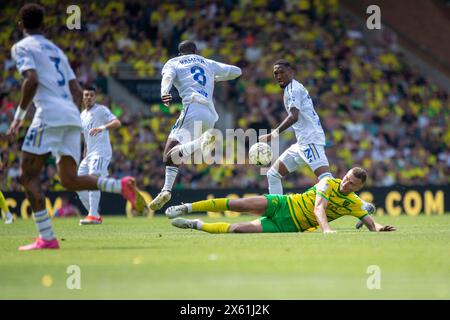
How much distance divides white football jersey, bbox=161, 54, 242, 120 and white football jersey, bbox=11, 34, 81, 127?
17.0 feet

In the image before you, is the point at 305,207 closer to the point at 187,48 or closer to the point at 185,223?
the point at 185,223

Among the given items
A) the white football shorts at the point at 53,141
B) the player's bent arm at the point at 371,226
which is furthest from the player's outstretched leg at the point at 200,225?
the white football shorts at the point at 53,141

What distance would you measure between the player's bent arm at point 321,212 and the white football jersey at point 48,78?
3.73 m

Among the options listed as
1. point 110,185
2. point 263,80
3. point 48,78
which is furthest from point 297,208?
point 263,80

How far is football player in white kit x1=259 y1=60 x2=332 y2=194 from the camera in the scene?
52.4ft

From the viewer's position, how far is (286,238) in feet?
42.2

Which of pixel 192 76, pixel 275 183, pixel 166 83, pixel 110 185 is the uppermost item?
pixel 192 76

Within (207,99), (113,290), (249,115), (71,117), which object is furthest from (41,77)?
(249,115)

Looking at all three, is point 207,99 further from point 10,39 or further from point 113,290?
point 10,39

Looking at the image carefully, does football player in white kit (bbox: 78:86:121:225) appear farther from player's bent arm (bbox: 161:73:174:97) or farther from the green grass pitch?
the green grass pitch

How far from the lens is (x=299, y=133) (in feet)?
53.9

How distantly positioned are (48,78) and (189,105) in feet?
18.8

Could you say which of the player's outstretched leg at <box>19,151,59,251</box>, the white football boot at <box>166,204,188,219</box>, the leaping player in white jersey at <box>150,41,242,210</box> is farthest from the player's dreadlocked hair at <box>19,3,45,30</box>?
the leaping player in white jersey at <box>150,41,242,210</box>

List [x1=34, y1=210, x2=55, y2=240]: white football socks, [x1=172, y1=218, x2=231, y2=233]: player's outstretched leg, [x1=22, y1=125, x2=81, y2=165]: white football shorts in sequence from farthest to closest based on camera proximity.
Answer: [x1=172, y1=218, x2=231, y2=233]: player's outstretched leg
[x1=34, y1=210, x2=55, y2=240]: white football socks
[x1=22, y1=125, x2=81, y2=165]: white football shorts
